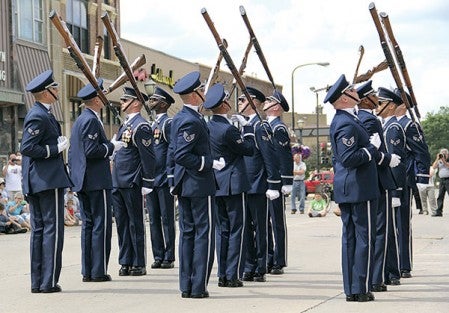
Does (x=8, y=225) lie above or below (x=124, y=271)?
above

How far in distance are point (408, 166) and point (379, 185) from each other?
1674 mm

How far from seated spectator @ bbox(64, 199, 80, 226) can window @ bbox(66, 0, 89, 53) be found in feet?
50.3

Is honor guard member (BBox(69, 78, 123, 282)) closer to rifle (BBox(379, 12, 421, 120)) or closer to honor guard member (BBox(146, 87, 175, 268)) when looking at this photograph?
honor guard member (BBox(146, 87, 175, 268))

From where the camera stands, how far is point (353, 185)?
9.26 m

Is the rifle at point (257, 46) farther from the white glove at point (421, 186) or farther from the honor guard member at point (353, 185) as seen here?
the honor guard member at point (353, 185)

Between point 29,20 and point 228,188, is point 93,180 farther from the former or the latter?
point 29,20

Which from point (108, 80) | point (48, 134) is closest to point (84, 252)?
point (48, 134)

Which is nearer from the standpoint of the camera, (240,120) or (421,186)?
(240,120)

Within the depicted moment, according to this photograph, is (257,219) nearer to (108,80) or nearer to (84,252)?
(84,252)

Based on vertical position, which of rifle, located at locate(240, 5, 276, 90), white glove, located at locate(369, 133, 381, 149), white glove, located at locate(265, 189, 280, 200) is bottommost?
white glove, located at locate(265, 189, 280, 200)

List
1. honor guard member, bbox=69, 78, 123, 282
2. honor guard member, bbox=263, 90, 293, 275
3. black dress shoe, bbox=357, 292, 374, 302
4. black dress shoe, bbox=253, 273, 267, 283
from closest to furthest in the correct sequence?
1. black dress shoe, bbox=357, 292, 374, 302
2. honor guard member, bbox=69, 78, 123, 282
3. black dress shoe, bbox=253, 273, 267, 283
4. honor guard member, bbox=263, 90, 293, 275

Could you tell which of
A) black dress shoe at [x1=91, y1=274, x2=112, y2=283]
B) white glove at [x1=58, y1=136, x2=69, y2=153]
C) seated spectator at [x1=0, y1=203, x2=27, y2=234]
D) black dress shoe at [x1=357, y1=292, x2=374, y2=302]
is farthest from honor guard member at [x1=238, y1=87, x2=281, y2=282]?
seated spectator at [x1=0, y1=203, x2=27, y2=234]

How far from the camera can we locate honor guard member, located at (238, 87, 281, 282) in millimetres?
11211

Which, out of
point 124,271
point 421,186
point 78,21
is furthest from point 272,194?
point 78,21
